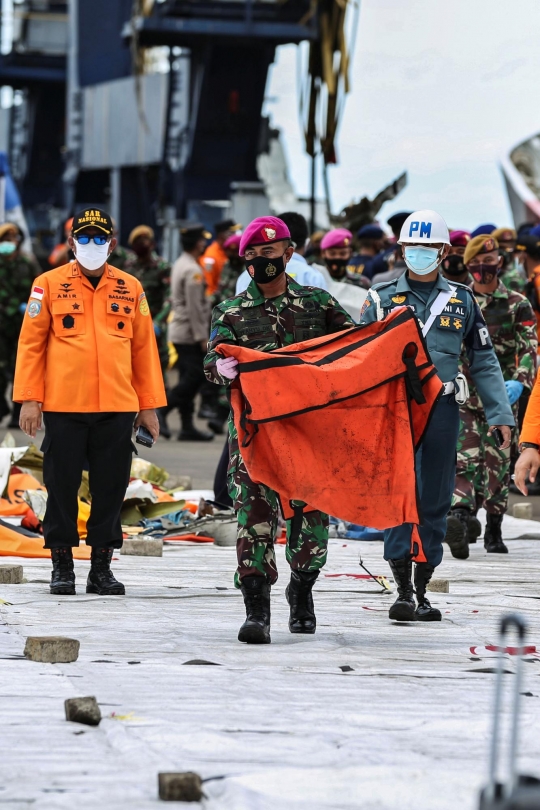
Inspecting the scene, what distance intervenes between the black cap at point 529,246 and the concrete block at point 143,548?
541 cm

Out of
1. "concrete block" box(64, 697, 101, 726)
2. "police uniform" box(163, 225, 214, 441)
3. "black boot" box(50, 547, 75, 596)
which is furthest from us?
"police uniform" box(163, 225, 214, 441)

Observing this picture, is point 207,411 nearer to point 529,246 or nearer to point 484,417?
point 529,246

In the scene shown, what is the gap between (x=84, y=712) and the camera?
4.89 meters

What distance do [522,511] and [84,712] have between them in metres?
7.67

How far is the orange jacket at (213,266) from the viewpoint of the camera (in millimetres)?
19188

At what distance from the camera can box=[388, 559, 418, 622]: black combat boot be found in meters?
7.27

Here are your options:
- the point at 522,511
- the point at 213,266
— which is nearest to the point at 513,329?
the point at 522,511

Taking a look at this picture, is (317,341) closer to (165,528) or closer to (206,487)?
(165,528)

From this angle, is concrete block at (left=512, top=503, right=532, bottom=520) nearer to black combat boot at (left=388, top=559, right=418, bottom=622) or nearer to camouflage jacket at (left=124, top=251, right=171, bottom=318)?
black combat boot at (left=388, top=559, right=418, bottom=622)

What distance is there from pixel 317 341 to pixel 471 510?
3.73m

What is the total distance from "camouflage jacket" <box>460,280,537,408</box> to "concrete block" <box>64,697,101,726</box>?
18.1 ft

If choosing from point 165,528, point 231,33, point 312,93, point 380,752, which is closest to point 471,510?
point 165,528

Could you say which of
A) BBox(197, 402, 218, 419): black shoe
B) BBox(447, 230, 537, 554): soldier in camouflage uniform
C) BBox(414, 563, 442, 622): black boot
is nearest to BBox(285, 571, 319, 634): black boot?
BBox(414, 563, 442, 622): black boot

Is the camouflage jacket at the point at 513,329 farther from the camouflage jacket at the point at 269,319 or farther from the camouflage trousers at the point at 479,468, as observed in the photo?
the camouflage jacket at the point at 269,319
